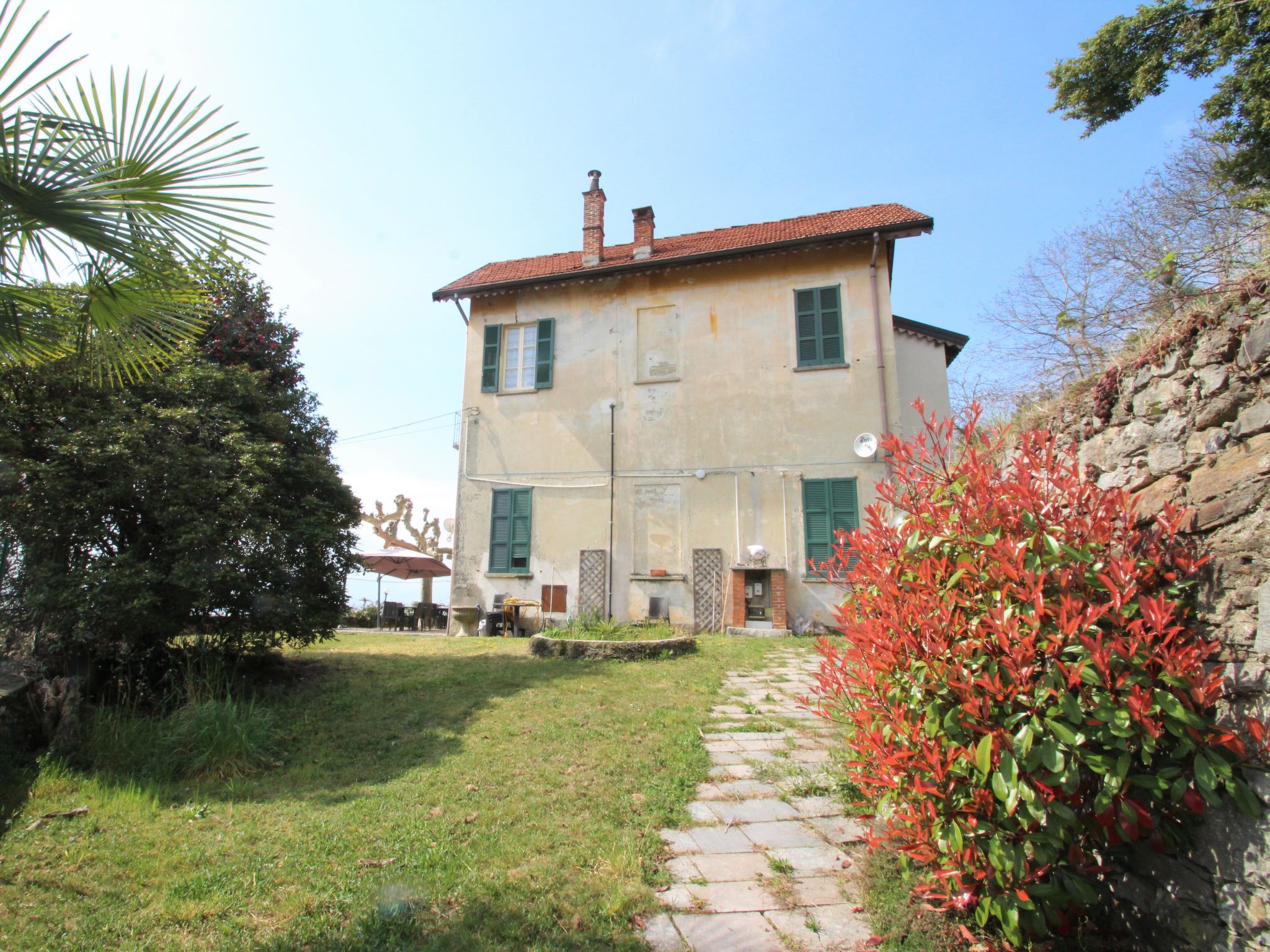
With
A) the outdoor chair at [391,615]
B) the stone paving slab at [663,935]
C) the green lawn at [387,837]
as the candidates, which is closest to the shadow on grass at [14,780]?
the green lawn at [387,837]

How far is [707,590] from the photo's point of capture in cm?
1254

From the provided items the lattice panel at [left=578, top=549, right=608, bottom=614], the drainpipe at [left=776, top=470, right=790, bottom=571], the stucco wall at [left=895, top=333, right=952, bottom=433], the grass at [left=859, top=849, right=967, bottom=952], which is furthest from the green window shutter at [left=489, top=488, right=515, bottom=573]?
the grass at [left=859, top=849, right=967, bottom=952]

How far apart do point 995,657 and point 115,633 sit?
7.03 meters

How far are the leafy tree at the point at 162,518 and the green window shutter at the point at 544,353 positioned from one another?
7.05m

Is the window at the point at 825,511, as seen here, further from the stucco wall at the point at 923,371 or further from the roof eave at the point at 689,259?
the roof eave at the point at 689,259

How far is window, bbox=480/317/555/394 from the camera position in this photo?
14359 millimetres

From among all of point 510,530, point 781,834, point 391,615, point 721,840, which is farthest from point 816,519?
point 391,615

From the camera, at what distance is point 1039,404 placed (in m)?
4.02

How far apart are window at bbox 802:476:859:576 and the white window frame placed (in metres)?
6.25

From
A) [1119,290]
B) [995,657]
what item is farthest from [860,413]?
[995,657]

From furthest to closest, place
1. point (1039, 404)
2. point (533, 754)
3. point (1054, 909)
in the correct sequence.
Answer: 1. point (533, 754)
2. point (1039, 404)
3. point (1054, 909)

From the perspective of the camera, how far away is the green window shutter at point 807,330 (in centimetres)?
1290

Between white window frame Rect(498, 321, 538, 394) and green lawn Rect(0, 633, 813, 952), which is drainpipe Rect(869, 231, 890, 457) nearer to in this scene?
white window frame Rect(498, 321, 538, 394)

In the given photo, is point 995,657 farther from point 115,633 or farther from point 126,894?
point 115,633
